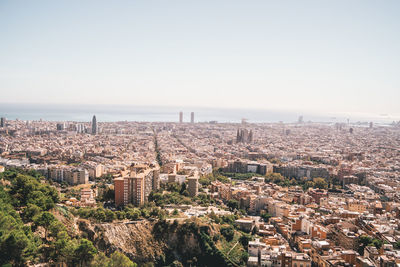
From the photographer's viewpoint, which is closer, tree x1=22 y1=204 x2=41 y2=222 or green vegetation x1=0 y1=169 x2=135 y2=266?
green vegetation x1=0 y1=169 x2=135 y2=266

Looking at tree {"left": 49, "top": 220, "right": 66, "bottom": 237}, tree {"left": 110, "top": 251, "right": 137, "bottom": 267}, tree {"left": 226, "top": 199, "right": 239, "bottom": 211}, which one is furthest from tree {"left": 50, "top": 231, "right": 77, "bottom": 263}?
tree {"left": 226, "top": 199, "right": 239, "bottom": 211}

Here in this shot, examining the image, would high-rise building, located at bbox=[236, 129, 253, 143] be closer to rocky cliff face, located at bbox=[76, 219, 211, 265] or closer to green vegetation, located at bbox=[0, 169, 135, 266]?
rocky cliff face, located at bbox=[76, 219, 211, 265]

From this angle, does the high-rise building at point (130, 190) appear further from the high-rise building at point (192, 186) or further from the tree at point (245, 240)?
the tree at point (245, 240)

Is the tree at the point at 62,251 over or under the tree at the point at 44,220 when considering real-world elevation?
under

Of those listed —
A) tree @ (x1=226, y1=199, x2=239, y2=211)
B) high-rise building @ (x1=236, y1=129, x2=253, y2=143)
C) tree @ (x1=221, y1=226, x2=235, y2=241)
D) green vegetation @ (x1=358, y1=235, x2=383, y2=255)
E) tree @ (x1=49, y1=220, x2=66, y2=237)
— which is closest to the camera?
tree @ (x1=49, y1=220, x2=66, y2=237)

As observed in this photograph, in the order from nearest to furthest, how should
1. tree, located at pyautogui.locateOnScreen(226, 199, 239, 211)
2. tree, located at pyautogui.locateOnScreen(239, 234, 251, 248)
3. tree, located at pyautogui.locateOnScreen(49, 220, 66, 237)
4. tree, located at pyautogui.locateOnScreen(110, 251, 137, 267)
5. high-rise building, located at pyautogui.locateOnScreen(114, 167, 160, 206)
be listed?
tree, located at pyautogui.locateOnScreen(110, 251, 137, 267)
tree, located at pyautogui.locateOnScreen(49, 220, 66, 237)
tree, located at pyautogui.locateOnScreen(239, 234, 251, 248)
high-rise building, located at pyautogui.locateOnScreen(114, 167, 160, 206)
tree, located at pyautogui.locateOnScreen(226, 199, 239, 211)

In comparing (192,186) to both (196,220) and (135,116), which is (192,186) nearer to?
(196,220)

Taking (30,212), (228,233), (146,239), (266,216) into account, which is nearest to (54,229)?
(30,212)

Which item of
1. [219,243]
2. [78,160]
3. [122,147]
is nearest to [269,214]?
[219,243]

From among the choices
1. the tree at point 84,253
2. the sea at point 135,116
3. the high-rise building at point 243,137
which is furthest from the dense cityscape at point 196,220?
the sea at point 135,116
